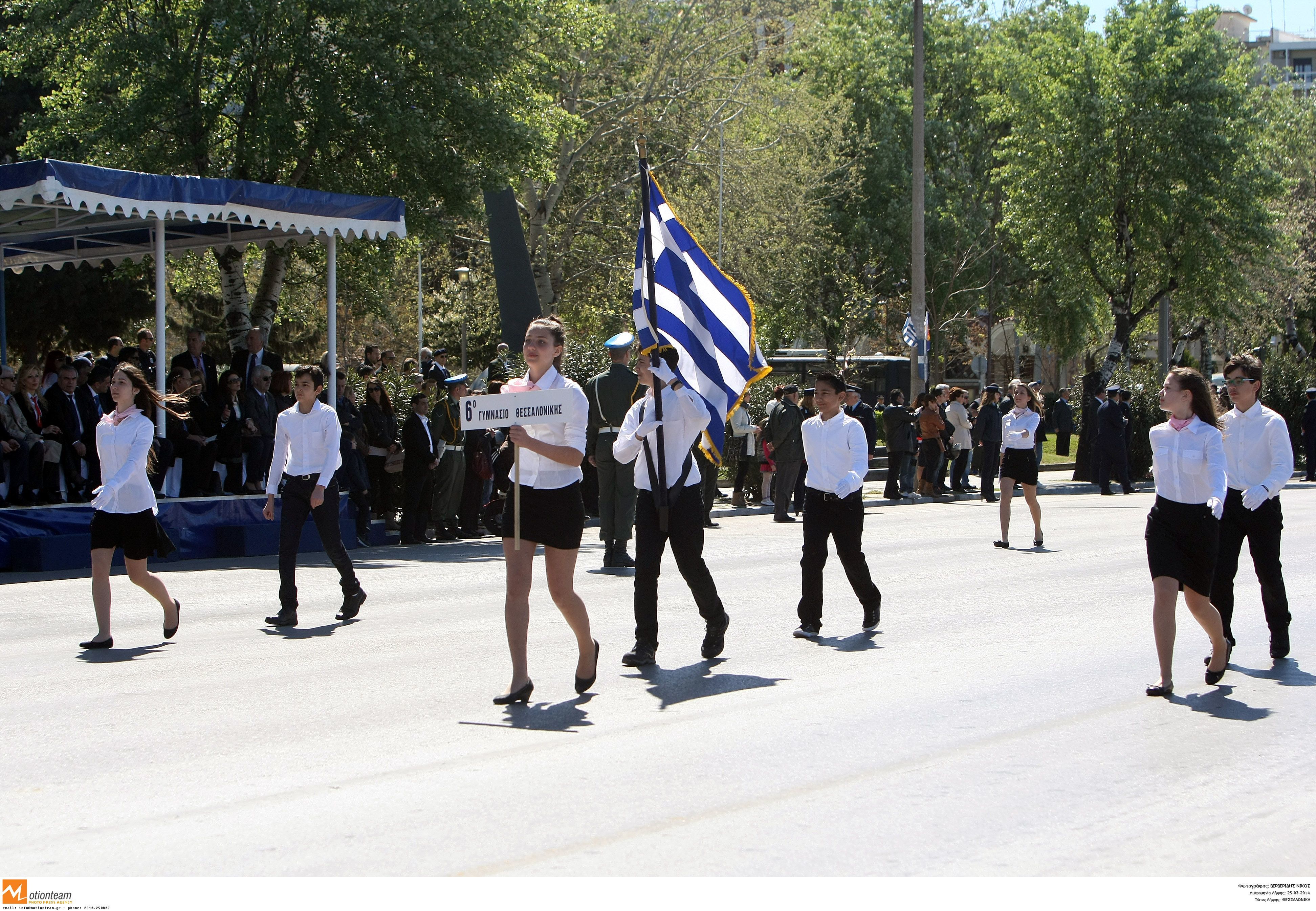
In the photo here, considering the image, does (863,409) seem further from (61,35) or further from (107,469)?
(107,469)

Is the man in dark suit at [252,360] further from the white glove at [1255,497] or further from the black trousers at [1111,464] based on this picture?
the black trousers at [1111,464]

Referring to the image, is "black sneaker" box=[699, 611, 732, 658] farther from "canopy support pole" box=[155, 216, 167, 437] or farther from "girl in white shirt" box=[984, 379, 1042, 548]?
"canopy support pole" box=[155, 216, 167, 437]

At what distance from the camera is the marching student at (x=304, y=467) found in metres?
10.2

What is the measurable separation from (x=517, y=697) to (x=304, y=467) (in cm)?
376

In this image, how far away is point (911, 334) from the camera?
26531 millimetres

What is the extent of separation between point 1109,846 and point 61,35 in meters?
19.5

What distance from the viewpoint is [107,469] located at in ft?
30.1

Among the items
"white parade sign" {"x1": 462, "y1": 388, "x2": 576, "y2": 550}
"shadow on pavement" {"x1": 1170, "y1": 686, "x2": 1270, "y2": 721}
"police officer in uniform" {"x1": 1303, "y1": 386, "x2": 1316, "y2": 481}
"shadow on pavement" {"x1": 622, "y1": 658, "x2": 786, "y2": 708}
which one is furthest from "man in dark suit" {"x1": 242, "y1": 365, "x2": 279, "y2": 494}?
"police officer in uniform" {"x1": 1303, "y1": 386, "x2": 1316, "y2": 481}

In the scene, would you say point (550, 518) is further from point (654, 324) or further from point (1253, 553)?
point (1253, 553)

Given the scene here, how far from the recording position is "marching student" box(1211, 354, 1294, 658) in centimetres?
841

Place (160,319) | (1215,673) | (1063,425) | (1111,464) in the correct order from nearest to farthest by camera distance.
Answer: (1215,673) < (160,319) < (1111,464) < (1063,425)

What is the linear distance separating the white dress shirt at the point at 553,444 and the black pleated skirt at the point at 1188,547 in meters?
3.15

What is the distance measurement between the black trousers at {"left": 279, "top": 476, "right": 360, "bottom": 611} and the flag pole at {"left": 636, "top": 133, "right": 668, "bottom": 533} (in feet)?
9.83

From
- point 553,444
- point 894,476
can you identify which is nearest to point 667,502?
point 553,444
